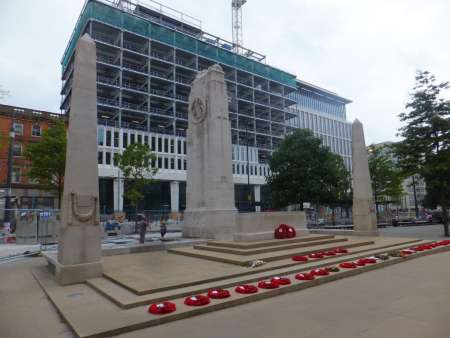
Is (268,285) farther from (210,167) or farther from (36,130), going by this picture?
(36,130)

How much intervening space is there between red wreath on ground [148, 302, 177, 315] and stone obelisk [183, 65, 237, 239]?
10.0 meters

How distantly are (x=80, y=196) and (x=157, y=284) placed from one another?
389 cm

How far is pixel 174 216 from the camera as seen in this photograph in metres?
41.0

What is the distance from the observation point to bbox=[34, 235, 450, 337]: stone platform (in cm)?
575

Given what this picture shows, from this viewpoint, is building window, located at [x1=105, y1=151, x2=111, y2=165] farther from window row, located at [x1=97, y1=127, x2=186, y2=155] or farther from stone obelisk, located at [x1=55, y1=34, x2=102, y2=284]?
A: stone obelisk, located at [x1=55, y1=34, x2=102, y2=284]

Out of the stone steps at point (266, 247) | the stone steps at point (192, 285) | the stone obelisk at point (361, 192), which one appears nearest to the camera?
the stone steps at point (192, 285)

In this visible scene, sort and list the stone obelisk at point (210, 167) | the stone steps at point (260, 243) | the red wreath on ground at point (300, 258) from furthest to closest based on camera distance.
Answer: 1. the stone obelisk at point (210, 167)
2. the stone steps at point (260, 243)
3. the red wreath on ground at point (300, 258)

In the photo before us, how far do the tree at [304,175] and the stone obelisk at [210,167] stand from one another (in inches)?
664

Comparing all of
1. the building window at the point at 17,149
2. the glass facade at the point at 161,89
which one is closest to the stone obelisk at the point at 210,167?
the glass facade at the point at 161,89

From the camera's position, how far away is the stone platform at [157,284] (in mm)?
5754

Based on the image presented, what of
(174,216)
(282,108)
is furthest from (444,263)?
(282,108)

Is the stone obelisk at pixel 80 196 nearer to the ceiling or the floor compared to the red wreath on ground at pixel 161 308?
nearer to the ceiling

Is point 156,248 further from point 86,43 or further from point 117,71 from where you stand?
point 117,71

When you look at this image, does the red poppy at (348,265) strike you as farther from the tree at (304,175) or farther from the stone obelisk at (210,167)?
the tree at (304,175)
